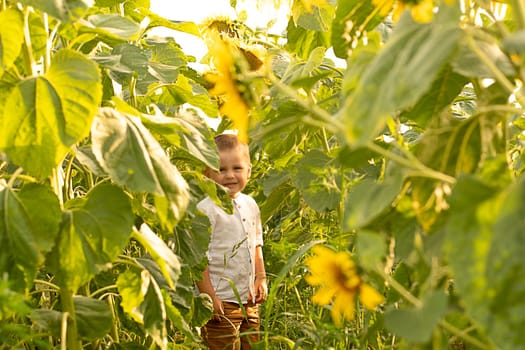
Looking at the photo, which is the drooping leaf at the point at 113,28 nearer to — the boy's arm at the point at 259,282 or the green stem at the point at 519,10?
the green stem at the point at 519,10

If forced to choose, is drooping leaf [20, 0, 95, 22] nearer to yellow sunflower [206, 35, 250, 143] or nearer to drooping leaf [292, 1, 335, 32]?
yellow sunflower [206, 35, 250, 143]

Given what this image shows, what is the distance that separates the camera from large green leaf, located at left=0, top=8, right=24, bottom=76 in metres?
1.40

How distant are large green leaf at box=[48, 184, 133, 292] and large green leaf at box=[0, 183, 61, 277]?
0.03 meters

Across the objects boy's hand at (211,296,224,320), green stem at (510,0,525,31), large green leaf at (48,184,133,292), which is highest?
green stem at (510,0,525,31)

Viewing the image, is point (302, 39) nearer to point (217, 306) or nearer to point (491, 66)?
point (217, 306)

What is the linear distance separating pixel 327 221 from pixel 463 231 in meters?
1.57

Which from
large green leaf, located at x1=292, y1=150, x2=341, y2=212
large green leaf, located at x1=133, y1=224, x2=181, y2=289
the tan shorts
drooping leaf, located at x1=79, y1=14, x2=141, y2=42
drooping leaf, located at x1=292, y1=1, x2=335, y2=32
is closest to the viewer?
large green leaf, located at x1=133, y1=224, x2=181, y2=289

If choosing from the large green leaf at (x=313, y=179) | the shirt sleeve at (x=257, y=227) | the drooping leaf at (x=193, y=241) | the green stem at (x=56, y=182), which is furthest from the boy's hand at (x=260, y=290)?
the green stem at (x=56, y=182)

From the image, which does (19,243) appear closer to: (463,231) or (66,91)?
(66,91)

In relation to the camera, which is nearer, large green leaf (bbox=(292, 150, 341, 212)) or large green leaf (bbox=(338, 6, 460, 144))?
large green leaf (bbox=(338, 6, 460, 144))

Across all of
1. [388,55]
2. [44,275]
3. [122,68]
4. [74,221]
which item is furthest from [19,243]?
[44,275]

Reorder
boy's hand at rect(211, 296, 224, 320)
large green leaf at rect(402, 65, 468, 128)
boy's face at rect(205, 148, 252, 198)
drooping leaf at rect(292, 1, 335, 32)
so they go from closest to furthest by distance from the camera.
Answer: large green leaf at rect(402, 65, 468, 128)
drooping leaf at rect(292, 1, 335, 32)
boy's hand at rect(211, 296, 224, 320)
boy's face at rect(205, 148, 252, 198)

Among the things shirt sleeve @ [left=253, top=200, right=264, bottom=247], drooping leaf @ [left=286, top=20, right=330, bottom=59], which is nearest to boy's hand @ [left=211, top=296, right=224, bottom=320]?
shirt sleeve @ [left=253, top=200, right=264, bottom=247]

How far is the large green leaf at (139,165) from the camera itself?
1359 mm
